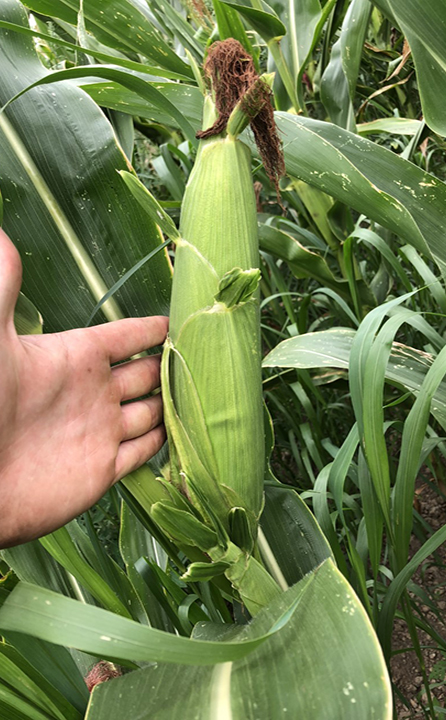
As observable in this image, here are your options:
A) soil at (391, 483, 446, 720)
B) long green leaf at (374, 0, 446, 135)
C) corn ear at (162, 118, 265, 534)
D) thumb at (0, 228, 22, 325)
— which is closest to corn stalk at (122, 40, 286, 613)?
corn ear at (162, 118, 265, 534)

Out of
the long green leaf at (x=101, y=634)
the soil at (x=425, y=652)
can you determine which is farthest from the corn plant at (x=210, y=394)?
the soil at (x=425, y=652)

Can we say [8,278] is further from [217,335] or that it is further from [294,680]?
[294,680]

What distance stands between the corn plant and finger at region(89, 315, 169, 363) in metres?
0.07

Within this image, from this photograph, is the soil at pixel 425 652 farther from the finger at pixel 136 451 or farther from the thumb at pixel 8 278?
the thumb at pixel 8 278

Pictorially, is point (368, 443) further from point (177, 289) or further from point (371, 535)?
point (177, 289)

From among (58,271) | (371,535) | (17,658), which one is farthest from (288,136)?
(17,658)

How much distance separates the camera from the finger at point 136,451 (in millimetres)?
546

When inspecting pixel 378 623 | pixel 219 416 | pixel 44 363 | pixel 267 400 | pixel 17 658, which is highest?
pixel 44 363

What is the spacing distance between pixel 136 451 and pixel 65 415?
80 mm

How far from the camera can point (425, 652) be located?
96 cm

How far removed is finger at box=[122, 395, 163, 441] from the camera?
1.85 ft

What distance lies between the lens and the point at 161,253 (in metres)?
0.63

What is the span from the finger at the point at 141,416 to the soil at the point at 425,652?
19.7 inches

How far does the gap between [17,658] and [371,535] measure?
15.1 inches
